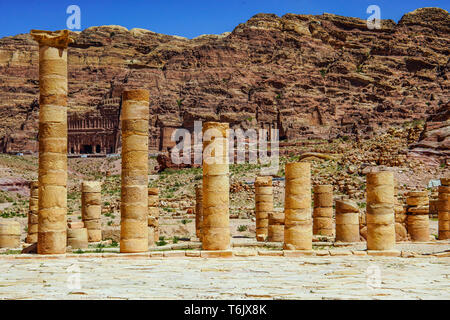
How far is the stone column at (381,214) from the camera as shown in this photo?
1661cm

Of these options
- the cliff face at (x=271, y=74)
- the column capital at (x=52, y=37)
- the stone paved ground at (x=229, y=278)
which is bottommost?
the stone paved ground at (x=229, y=278)

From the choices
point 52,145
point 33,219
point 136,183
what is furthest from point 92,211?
point 52,145

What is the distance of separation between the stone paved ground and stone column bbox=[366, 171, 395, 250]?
44.5 inches

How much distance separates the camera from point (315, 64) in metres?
105

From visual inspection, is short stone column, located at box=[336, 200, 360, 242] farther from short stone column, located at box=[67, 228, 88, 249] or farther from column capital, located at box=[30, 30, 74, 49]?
column capital, located at box=[30, 30, 74, 49]

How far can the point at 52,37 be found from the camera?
15.6 m

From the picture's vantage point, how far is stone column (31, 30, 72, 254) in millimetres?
15406

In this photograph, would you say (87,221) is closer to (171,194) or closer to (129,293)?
(129,293)

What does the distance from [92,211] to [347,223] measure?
933 cm

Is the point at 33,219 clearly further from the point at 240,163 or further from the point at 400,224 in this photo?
the point at 240,163

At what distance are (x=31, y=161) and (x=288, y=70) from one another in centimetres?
4546

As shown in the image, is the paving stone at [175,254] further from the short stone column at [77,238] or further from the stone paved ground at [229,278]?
the short stone column at [77,238]

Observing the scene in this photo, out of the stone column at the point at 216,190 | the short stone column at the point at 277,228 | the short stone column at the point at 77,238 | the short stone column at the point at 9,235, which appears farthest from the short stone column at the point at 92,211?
the stone column at the point at 216,190

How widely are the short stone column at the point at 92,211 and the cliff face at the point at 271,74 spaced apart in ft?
199
